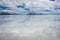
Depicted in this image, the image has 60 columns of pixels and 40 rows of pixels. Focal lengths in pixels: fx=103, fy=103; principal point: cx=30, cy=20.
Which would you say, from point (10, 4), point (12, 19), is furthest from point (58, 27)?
point (10, 4)

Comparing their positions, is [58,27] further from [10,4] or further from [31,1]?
[10,4]

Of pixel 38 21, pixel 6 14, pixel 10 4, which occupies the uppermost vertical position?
pixel 10 4

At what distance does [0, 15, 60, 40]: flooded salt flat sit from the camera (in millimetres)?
1587

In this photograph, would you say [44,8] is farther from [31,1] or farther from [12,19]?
[12,19]

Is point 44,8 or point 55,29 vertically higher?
point 44,8

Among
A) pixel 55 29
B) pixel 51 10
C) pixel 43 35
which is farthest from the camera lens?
pixel 51 10

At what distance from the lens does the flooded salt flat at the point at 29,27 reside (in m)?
1.59

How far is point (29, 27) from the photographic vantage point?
5.74ft

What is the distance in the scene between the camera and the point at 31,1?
1898 mm

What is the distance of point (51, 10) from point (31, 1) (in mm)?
400

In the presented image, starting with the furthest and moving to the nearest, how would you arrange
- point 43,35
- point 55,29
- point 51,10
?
1. point 51,10
2. point 55,29
3. point 43,35

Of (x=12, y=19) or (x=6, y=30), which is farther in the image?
(x=12, y=19)

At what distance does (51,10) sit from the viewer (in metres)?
1.88

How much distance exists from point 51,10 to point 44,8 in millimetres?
132
